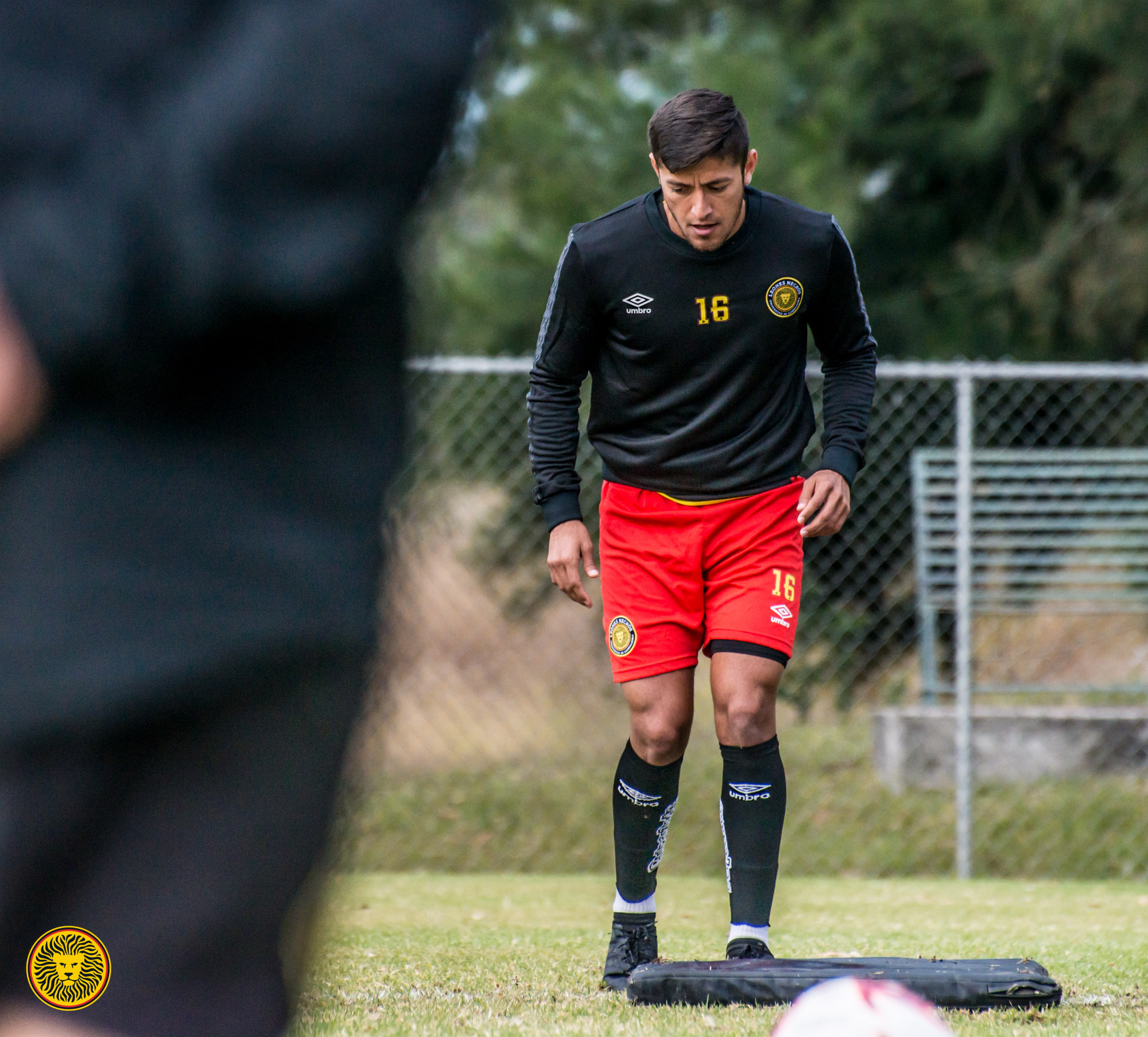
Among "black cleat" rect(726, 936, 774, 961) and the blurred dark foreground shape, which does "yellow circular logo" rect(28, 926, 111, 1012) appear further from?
"black cleat" rect(726, 936, 774, 961)

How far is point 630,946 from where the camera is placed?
3332 mm

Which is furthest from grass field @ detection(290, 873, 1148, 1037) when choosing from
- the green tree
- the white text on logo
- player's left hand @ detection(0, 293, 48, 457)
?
the green tree

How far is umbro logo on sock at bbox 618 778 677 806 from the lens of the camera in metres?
3.41

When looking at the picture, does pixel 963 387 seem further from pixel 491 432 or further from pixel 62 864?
pixel 62 864

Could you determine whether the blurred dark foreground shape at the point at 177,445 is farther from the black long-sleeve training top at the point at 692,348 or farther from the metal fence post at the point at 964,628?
the metal fence post at the point at 964,628

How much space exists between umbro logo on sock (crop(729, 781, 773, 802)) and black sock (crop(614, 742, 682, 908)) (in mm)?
197

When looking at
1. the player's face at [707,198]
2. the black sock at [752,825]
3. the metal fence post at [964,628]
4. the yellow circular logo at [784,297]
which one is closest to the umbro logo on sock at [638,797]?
the black sock at [752,825]

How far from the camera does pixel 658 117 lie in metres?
3.22

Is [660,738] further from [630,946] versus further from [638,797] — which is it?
[630,946]

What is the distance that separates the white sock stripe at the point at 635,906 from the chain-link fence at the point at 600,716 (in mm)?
2918

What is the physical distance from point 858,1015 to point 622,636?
68.9 inches

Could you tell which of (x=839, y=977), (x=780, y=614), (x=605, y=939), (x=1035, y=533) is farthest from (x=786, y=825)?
(x=839, y=977)

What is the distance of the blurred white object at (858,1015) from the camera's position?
1.65 m

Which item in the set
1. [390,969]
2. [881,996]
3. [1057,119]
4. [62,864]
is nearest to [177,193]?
[62,864]
